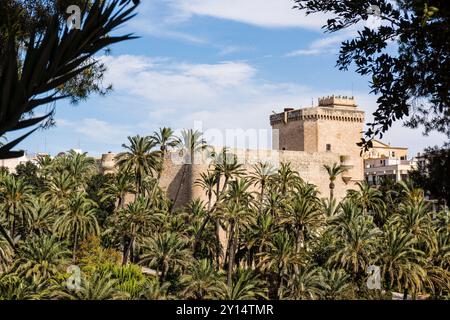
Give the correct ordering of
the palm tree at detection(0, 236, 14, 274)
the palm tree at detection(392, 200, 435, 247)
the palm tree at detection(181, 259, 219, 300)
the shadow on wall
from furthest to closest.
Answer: the shadow on wall < the palm tree at detection(392, 200, 435, 247) < the palm tree at detection(0, 236, 14, 274) < the palm tree at detection(181, 259, 219, 300)

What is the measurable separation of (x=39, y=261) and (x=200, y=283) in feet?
26.7

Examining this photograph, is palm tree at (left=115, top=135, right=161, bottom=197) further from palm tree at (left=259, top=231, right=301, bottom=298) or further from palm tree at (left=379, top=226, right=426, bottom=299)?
palm tree at (left=379, top=226, right=426, bottom=299)

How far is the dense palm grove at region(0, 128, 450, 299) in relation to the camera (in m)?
28.7

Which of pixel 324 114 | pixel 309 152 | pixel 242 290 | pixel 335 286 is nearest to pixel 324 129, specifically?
pixel 324 114

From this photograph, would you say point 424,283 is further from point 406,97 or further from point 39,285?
point 406,97

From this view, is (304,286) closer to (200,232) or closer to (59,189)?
(200,232)

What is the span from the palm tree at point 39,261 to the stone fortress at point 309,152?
14.5 meters

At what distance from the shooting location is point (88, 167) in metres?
46.1

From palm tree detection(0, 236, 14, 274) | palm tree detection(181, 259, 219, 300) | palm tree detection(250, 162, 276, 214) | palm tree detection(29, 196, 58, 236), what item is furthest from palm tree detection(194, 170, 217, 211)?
palm tree detection(0, 236, 14, 274)

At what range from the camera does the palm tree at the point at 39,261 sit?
93.5 ft

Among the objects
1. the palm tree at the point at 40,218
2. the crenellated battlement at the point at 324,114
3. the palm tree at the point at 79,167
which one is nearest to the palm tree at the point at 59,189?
the palm tree at the point at 40,218

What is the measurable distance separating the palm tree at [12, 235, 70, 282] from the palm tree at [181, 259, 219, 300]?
650 cm
